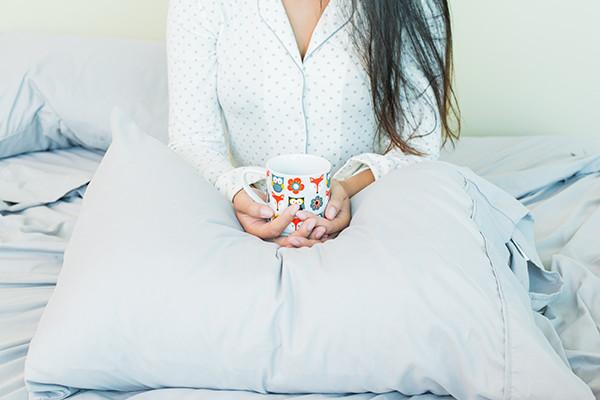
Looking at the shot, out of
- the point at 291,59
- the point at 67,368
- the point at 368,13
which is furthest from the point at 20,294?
the point at 368,13

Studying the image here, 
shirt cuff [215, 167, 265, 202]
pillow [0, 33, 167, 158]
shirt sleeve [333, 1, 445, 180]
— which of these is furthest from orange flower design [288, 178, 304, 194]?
pillow [0, 33, 167, 158]

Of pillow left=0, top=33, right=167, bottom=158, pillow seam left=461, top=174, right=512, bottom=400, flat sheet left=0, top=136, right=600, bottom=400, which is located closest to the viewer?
pillow seam left=461, top=174, right=512, bottom=400

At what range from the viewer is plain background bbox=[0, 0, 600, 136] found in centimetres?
163

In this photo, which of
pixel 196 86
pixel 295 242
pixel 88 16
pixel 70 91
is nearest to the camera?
pixel 295 242

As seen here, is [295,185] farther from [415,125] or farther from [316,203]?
[415,125]

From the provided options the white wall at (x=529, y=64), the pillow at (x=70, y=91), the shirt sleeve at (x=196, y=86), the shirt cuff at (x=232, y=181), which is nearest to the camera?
the shirt cuff at (x=232, y=181)

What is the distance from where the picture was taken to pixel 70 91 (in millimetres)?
1407

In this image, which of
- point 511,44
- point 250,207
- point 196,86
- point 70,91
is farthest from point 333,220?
point 511,44

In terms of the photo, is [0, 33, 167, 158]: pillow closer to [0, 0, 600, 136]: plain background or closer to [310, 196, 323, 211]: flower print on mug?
[0, 0, 600, 136]: plain background

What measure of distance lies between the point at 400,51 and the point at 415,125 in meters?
0.13

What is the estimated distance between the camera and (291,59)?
1048mm

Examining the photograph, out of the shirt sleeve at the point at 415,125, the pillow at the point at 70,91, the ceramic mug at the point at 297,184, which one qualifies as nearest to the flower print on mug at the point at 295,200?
the ceramic mug at the point at 297,184

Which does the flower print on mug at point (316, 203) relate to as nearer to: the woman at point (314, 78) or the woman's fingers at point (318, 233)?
the woman's fingers at point (318, 233)

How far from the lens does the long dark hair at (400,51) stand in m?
1.01
